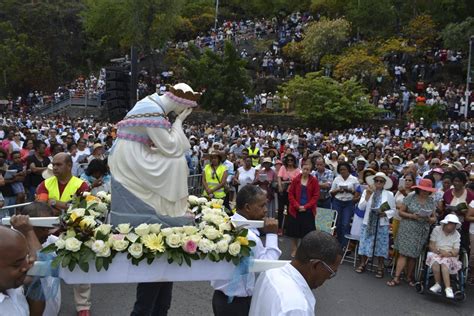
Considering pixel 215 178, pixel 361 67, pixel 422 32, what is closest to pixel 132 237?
pixel 215 178

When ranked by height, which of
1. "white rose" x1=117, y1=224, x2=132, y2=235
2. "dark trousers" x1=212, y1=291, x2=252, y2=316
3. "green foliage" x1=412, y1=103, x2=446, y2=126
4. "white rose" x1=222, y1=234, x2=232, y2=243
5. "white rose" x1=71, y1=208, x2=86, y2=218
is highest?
"green foliage" x1=412, y1=103, x2=446, y2=126

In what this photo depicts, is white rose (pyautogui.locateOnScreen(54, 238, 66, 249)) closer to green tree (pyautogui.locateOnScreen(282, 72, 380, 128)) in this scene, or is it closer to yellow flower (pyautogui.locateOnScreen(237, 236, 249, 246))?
yellow flower (pyautogui.locateOnScreen(237, 236, 249, 246))

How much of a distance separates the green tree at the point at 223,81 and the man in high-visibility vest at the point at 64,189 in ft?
83.3

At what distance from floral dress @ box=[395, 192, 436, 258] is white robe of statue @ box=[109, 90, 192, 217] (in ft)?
13.5

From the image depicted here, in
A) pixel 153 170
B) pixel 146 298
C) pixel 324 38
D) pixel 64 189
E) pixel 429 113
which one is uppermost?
pixel 324 38

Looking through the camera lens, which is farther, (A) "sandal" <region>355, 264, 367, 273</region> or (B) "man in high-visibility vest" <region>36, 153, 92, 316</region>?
(A) "sandal" <region>355, 264, 367, 273</region>

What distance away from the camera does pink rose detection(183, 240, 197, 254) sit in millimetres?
3559

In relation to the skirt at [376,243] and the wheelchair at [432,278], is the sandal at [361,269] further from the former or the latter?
the wheelchair at [432,278]

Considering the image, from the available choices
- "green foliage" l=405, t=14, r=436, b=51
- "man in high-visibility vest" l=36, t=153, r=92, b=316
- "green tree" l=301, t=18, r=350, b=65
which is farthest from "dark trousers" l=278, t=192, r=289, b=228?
"green foliage" l=405, t=14, r=436, b=51

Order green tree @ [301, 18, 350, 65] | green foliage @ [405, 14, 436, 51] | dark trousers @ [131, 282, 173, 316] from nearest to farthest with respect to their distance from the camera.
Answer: dark trousers @ [131, 282, 173, 316] < green foliage @ [405, 14, 436, 51] < green tree @ [301, 18, 350, 65]

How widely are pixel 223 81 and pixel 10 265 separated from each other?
28977 millimetres

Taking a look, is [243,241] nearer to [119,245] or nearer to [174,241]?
[174,241]

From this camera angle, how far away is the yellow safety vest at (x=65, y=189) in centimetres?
536

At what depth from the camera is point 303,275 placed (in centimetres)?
274
